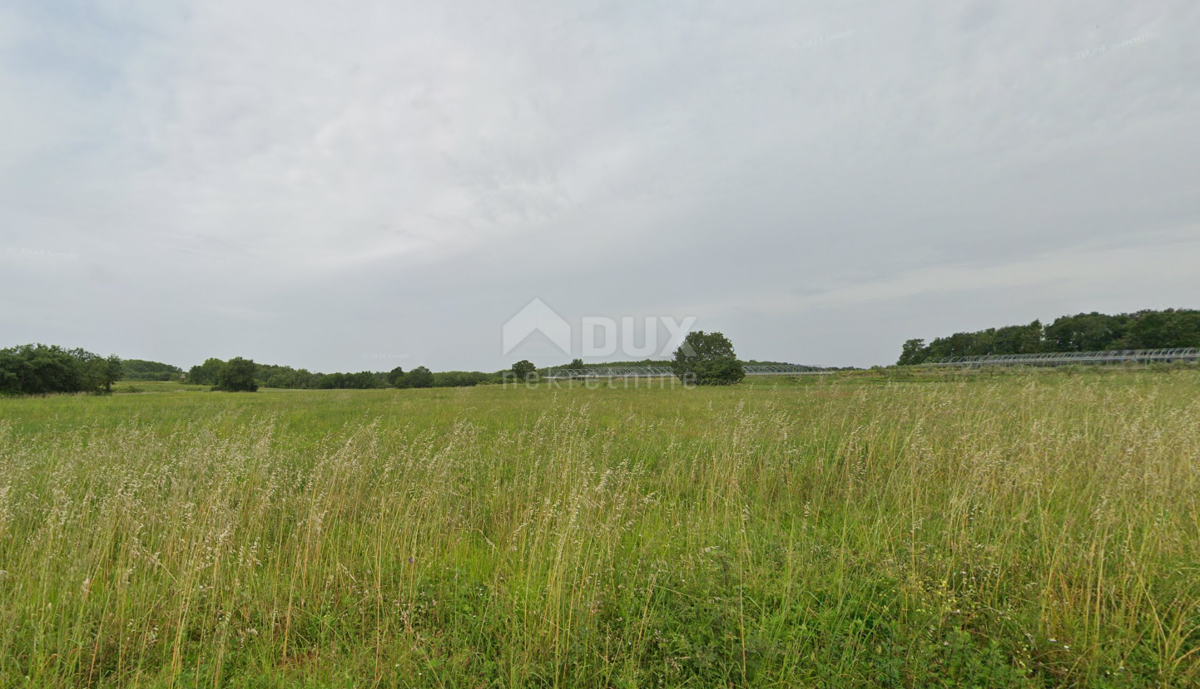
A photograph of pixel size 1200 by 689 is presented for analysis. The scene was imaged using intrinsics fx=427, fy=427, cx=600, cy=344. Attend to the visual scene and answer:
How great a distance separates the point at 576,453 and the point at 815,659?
198 inches

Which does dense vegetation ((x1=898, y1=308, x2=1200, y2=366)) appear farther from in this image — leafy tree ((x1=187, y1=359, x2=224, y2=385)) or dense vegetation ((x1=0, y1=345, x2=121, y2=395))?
leafy tree ((x1=187, y1=359, x2=224, y2=385))

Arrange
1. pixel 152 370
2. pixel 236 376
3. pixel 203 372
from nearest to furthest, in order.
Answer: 1. pixel 236 376
2. pixel 203 372
3. pixel 152 370

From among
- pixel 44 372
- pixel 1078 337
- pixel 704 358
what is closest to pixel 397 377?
pixel 44 372

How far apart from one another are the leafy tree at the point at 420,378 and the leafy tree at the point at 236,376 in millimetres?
22771

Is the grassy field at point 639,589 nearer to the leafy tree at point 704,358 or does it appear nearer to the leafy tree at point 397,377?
the leafy tree at point 704,358

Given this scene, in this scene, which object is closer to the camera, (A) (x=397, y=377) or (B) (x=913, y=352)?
(A) (x=397, y=377)

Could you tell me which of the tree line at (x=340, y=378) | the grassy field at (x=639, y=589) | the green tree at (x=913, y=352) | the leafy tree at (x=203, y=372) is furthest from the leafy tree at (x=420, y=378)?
the green tree at (x=913, y=352)

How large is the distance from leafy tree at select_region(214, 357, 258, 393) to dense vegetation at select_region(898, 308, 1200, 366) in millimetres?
131894

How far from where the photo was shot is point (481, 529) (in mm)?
5289

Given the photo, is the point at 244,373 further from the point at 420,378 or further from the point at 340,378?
the point at 420,378

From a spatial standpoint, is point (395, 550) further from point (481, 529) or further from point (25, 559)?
point (25, 559)

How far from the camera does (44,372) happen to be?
46375 mm

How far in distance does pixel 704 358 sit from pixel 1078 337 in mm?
82691

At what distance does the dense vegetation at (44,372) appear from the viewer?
145ft
